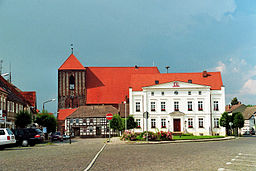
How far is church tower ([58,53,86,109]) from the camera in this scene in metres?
80.3

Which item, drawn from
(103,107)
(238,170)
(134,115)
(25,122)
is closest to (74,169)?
(238,170)

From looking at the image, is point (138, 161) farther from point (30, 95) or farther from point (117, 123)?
point (30, 95)

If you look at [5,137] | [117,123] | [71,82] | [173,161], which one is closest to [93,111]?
[117,123]

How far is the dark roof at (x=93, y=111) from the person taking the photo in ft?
242

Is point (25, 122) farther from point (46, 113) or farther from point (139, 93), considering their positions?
point (139, 93)

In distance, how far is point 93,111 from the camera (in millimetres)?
75000

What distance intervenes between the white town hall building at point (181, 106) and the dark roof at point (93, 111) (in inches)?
475

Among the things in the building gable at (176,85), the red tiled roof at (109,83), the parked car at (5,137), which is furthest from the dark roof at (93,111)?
the parked car at (5,137)

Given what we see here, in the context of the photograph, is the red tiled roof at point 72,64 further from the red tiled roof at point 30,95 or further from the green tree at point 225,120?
the green tree at point 225,120

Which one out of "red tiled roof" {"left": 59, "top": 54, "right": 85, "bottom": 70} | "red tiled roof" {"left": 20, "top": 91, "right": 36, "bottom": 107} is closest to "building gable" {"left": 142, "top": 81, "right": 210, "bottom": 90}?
"red tiled roof" {"left": 59, "top": 54, "right": 85, "bottom": 70}

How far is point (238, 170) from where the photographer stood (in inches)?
412

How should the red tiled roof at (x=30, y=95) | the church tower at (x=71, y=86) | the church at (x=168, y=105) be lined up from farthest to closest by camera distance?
1. the church tower at (x=71, y=86)
2. the red tiled roof at (x=30, y=95)
3. the church at (x=168, y=105)

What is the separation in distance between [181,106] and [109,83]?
26.0 meters

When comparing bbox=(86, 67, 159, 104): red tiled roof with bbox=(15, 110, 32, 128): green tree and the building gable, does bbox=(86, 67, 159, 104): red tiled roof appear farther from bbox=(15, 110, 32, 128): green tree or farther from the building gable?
bbox=(15, 110, 32, 128): green tree
